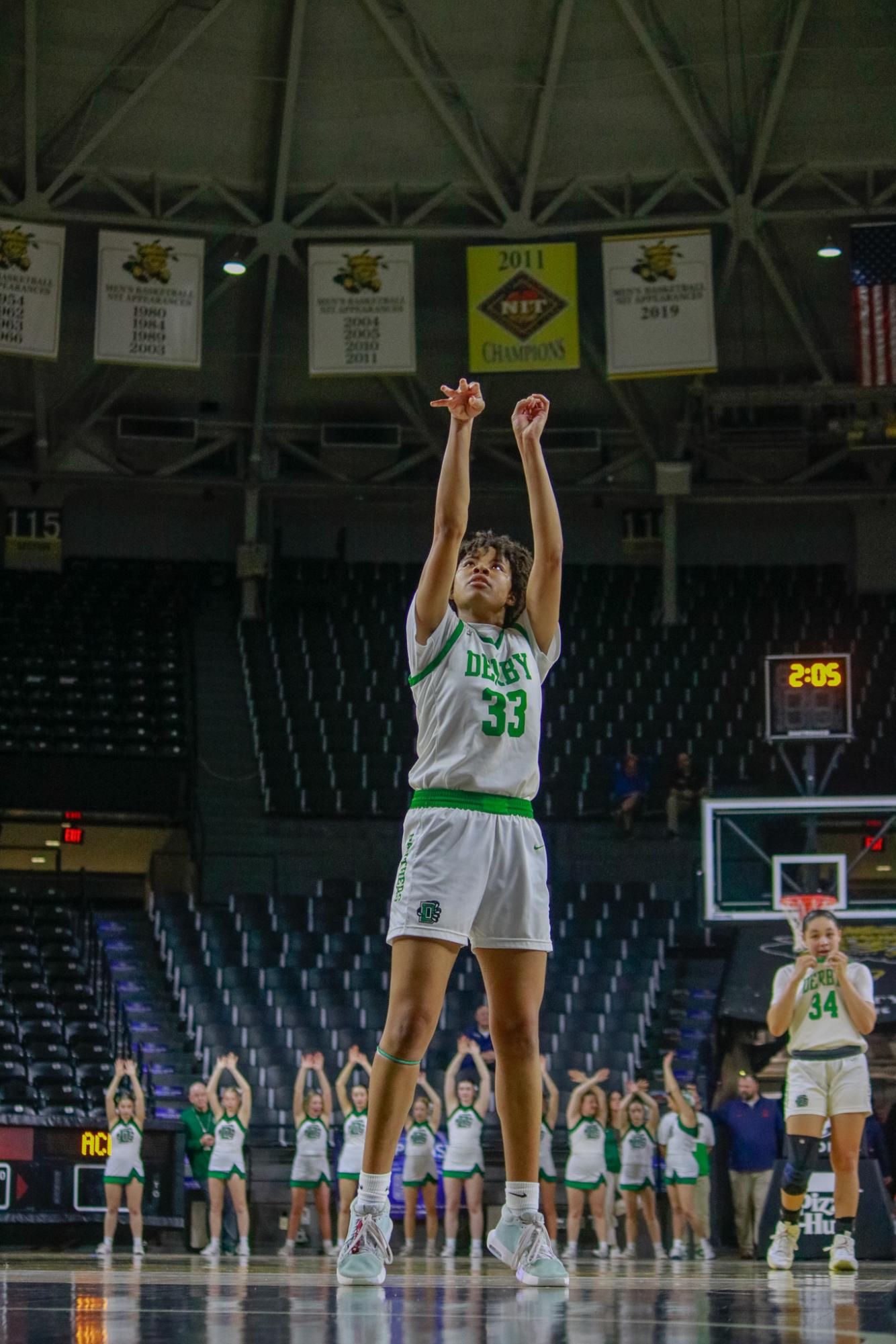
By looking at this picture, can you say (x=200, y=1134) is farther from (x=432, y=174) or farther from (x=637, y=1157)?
(x=432, y=174)

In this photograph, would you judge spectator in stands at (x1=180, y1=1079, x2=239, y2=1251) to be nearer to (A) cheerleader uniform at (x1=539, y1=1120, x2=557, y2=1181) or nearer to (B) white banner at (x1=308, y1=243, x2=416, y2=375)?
(A) cheerleader uniform at (x1=539, y1=1120, x2=557, y2=1181)

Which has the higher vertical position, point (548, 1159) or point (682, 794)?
point (682, 794)

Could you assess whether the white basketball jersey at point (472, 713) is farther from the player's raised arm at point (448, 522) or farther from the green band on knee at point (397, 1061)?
the green band on knee at point (397, 1061)

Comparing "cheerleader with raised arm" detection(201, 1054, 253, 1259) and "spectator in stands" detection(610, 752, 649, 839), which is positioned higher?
"spectator in stands" detection(610, 752, 649, 839)

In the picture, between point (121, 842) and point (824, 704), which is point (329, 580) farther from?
point (824, 704)

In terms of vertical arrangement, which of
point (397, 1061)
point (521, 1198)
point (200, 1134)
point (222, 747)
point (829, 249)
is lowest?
point (200, 1134)

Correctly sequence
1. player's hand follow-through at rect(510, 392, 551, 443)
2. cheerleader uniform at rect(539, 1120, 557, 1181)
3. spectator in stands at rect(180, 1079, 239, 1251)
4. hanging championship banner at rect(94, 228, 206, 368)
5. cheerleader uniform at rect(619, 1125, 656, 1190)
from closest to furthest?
player's hand follow-through at rect(510, 392, 551, 443) → cheerleader uniform at rect(539, 1120, 557, 1181) → spectator in stands at rect(180, 1079, 239, 1251) → cheerleader uniform at rect(619, 1125, 656, 1190) → hanging championship banner at rect(94, 228, 206, 368)

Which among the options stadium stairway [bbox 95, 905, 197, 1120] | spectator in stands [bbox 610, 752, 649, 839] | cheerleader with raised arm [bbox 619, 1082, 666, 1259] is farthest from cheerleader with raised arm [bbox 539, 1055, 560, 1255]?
spectator in stands [bbox 610, 752, 649, 839]

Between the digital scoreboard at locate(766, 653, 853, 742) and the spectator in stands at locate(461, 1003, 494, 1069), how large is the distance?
4587mm

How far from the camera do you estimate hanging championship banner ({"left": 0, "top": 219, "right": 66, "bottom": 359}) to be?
22547 millimetres

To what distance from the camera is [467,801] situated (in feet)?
17.5

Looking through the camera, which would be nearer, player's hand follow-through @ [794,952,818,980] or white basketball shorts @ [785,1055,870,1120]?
player's hand follow-through @ [794,952,818,980]

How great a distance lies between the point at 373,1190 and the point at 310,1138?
13567 mm

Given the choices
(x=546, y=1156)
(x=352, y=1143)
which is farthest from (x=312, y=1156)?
(x=546, y=1156)
